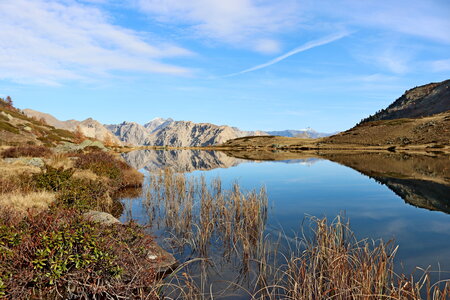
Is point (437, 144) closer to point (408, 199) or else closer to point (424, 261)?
point (408, 199)

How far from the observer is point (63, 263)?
7.11 m

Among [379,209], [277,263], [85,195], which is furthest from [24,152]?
[379,209]

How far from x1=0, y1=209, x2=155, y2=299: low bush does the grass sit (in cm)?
129

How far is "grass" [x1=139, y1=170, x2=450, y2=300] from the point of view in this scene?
688 cm

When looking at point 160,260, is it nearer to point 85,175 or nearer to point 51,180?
point 51,180

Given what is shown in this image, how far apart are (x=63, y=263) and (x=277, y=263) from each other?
6.84 m

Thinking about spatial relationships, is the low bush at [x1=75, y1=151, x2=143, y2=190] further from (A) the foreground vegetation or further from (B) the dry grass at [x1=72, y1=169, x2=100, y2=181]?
(A) the foreground vegetation

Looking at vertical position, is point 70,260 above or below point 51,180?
below

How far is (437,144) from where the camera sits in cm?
9062

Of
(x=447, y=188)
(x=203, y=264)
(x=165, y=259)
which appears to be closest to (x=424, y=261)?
(x=203, y=264)

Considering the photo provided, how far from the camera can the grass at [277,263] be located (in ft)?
22.6

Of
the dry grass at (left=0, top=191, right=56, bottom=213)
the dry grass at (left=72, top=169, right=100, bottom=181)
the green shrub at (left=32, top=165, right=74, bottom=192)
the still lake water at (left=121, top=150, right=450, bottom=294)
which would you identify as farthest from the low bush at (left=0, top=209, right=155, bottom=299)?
the dry grass at (left=72, top=169, right=100, bottom=181)

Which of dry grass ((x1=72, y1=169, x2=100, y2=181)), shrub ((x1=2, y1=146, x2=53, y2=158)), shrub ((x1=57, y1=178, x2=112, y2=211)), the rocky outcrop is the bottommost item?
the rocky outcrop

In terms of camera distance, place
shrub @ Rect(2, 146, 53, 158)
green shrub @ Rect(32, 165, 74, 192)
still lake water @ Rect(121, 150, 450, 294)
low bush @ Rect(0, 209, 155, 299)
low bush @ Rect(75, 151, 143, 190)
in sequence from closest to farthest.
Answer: low bush @ Rect(0, 209, 155, 299), still lake water @ Rect(121, 150, 450, 294), green shrub @ Rect(32, 165, 74, 192), low bush @ Rect(75, 151, 143, 190), shrub @ Rect(2, 146, 53, 158)
